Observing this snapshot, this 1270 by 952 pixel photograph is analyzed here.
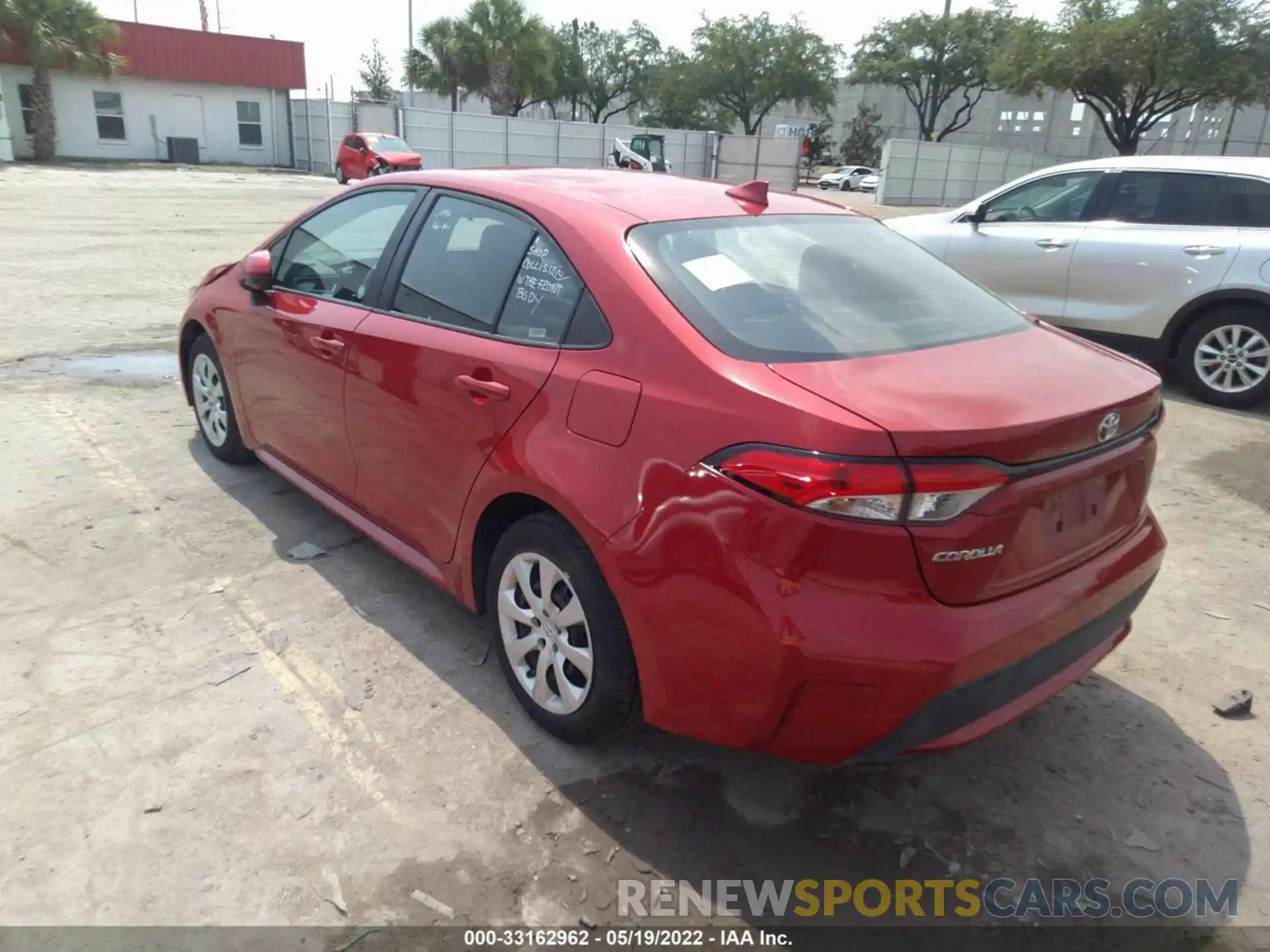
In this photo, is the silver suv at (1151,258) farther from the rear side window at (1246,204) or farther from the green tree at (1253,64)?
the green tree at (1253,64)

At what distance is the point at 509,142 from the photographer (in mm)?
37531

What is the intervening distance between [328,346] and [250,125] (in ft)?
134

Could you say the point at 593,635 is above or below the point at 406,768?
above

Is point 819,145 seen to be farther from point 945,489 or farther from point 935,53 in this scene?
point 945,489

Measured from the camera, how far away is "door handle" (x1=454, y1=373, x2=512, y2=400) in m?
2.79

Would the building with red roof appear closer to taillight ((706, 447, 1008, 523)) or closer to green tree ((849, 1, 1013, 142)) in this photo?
green tree ((849, 1, 1013, 142))

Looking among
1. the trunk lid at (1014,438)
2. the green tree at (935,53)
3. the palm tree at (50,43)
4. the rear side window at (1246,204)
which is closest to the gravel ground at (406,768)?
the trunk lid at (1014,438)

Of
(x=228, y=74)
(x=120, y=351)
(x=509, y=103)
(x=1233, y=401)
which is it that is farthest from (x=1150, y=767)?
(x=509, y=103)

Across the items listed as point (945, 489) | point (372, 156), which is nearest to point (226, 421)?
point (945, 489)

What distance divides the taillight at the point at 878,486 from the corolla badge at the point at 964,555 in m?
0.08

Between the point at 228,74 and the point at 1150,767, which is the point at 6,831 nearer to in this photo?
the point at 1150,767

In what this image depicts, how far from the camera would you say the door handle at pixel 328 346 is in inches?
140

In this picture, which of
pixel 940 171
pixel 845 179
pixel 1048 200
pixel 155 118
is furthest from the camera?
pixel 845 179

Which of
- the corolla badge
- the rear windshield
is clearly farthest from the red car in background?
the corolla badge
